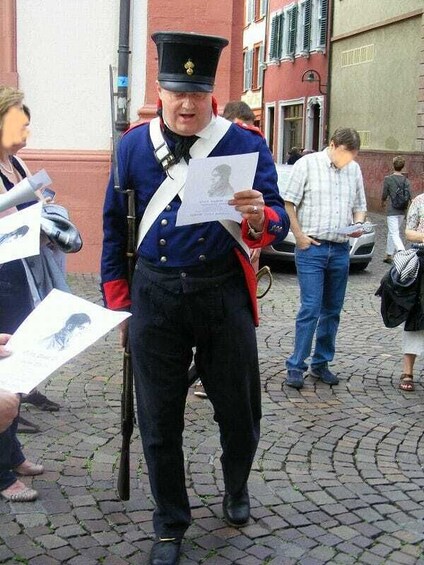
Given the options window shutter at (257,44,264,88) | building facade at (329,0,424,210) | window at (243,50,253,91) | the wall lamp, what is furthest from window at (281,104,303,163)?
window at (243,50,253,91)

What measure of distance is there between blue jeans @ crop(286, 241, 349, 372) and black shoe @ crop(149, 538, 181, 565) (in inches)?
111

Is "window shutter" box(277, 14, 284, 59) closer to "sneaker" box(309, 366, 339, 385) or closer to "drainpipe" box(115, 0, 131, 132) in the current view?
"drainpipe" box(115, 0, 131, 132)

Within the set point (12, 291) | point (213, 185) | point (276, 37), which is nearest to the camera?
point (213, 185)

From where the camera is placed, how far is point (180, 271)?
3.55 metres

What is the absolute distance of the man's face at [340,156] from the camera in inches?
248

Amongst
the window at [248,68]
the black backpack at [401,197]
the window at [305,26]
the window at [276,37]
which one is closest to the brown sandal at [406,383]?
the black backpack at [401,197]

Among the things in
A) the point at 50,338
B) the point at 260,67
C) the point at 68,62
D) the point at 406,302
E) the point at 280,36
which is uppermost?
the point at 280,36

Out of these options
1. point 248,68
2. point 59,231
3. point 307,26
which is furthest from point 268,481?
point 248,68

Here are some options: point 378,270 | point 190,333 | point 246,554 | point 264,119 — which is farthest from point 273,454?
point 264,119

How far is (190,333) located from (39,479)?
140 cm

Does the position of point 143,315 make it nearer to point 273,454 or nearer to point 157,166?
point 157,166

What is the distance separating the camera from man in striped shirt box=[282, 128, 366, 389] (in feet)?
20.7

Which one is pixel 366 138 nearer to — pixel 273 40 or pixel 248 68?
pixel 273 40

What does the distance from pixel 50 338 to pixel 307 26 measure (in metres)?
30.9
